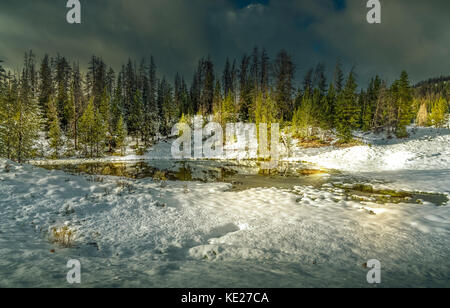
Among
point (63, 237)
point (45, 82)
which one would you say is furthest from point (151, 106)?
point (63, 237)

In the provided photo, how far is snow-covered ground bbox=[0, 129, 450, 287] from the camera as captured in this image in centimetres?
332

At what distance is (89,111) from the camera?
35.8m

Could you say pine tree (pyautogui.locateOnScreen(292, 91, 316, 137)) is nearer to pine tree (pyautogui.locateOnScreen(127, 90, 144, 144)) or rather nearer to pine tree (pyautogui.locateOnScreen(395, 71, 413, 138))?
pine tree (pyautogui.locateOnScreen(395, 71, 413, 138))

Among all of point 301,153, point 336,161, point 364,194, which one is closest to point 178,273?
point 364,194

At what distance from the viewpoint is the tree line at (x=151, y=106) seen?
2675 cm

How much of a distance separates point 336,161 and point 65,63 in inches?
2930

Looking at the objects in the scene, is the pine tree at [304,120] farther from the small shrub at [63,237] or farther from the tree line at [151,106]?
the small shrub at [63,237]

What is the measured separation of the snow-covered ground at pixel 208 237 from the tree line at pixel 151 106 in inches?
877

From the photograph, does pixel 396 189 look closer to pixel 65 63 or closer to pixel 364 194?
pixel 364 194

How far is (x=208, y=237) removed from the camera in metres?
5.62

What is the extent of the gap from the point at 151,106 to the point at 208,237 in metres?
55.6

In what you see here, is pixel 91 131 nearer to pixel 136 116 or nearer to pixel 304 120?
pixel 136 116
